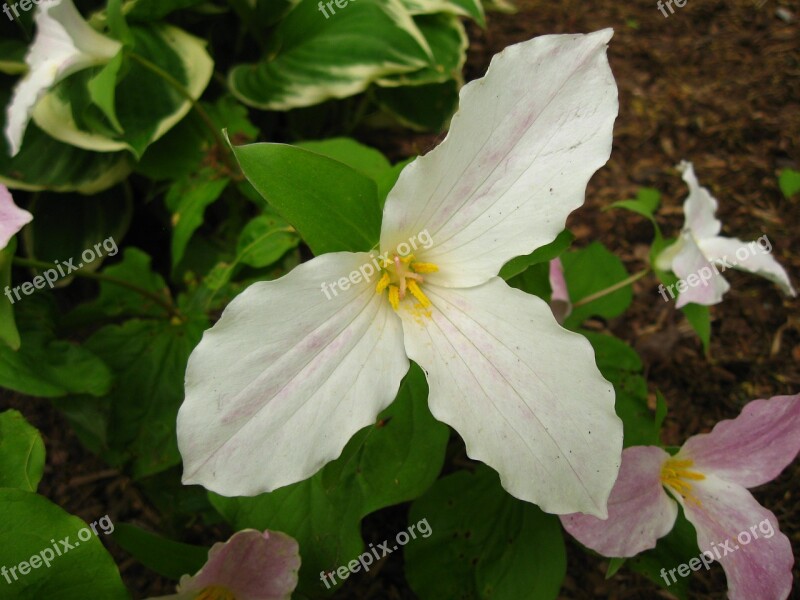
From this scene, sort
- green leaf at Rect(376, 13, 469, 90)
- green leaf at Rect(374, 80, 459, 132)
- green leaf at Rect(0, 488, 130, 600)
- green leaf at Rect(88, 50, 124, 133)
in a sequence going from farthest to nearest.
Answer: green leaf at Rect(374, 80, 459, 132) < green leaf at Rect(376, 13, 469, 90) < green leaf at Rect(88, 50, 124, 133) < green leaf at Rect(0, 488, 130, 600)

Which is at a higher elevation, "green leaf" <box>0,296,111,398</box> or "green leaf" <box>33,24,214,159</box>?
"green leaf" <box>33,24,214,159</box>

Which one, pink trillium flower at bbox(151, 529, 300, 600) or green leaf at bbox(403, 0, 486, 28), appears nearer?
pink trillium flower at bbox(151, 529, 300, 600)

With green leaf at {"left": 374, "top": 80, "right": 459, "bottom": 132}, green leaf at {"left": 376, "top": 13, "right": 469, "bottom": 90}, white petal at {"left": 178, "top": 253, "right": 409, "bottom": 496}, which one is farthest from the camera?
green leaf at {"left": 374, "top": 80, "right": 459, "bottom": 132}

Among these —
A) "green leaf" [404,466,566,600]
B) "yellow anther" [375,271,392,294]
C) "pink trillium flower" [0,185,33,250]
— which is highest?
"pink trillium flower" [0,185,33,250]

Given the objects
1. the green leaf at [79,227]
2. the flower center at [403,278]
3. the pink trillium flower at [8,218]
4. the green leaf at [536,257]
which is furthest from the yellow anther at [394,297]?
the green leaf at [79,227]

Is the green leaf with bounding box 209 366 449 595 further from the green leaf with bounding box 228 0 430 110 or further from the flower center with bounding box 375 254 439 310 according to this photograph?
the green leaf with bounding box 228 0 430 110

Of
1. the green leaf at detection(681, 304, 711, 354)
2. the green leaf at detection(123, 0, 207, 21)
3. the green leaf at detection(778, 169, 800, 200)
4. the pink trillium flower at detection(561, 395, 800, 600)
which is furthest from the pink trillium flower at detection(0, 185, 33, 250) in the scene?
the green leaf at detection(778, 169, 800, 200)

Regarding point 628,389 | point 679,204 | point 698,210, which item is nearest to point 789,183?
point 679,204

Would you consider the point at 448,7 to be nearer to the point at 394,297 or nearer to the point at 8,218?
the point at 394,297
